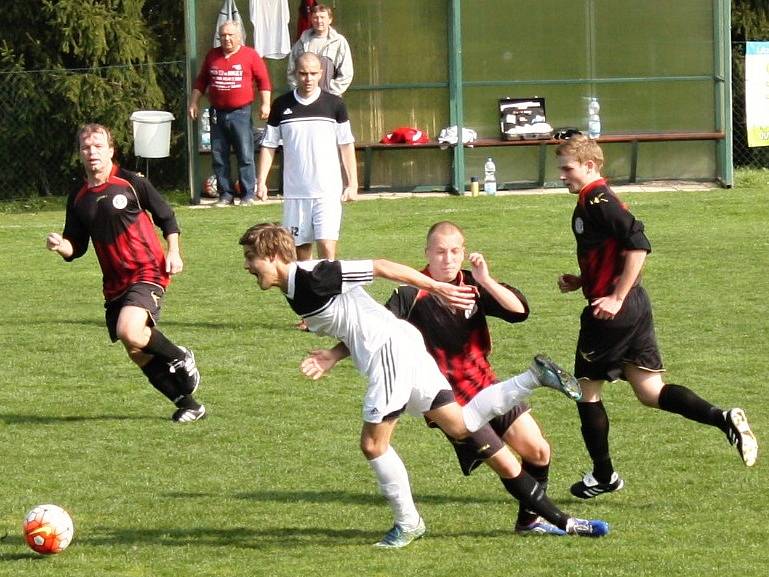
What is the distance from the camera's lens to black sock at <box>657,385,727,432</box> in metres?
6.83

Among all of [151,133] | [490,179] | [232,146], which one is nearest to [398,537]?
[232,146]

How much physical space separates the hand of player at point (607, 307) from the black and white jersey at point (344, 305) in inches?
41.1

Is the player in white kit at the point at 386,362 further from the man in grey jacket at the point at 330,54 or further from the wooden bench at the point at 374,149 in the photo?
the wooden bench at the point at 374,149

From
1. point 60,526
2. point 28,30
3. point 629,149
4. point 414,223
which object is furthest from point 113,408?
point 28,30

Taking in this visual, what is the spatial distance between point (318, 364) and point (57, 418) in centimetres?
331

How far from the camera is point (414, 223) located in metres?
17.7

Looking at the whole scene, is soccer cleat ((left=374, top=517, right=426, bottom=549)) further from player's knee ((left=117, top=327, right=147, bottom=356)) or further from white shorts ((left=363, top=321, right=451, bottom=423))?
player's knee ((left=117, top=327, right=147, bottom=356))

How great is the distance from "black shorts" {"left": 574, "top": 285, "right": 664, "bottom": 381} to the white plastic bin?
1495 centimetres

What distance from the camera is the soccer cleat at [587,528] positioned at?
6289 millimetres

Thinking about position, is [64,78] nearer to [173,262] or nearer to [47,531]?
[173,262]

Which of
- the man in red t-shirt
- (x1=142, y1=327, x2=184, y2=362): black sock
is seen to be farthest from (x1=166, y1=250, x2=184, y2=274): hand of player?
the man in red t-shirt

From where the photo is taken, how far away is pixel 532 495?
6234 mm

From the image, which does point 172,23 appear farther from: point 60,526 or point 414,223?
point 60,526

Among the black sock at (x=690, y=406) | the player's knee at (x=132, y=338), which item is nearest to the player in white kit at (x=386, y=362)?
the black sock at (x=690, y=406)
